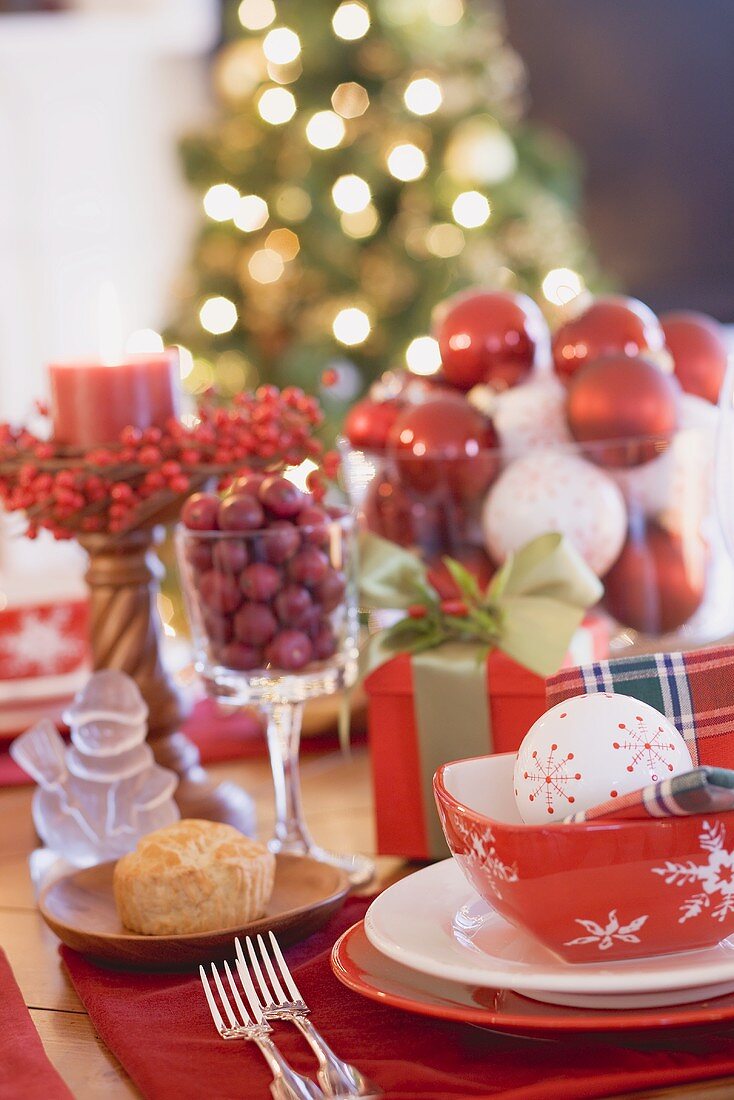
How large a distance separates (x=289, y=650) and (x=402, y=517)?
8.3 inches

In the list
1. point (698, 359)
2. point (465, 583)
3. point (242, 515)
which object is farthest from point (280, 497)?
point (698, 359)

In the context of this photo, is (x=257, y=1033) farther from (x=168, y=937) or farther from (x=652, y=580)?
(x=652, y=580)

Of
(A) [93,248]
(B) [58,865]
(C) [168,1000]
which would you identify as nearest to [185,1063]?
(C) [168,1000]

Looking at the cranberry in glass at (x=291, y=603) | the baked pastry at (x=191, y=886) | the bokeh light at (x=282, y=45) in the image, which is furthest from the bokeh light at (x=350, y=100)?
the baked pastry at (x=191, y=886)

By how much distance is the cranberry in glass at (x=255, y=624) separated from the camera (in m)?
0.79

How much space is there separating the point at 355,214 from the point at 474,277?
280mm

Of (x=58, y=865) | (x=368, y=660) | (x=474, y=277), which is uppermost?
(x=474, y=277)

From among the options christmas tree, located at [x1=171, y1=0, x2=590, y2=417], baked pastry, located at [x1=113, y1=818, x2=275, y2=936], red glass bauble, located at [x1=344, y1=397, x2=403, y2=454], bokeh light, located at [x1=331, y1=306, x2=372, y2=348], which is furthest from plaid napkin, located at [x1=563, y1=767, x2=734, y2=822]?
bokeh light, located at [x1=331, y1=306, x2=372, y2=348]

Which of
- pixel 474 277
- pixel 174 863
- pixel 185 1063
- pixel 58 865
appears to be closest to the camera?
pixel 185 1063

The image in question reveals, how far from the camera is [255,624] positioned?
79 centimetres

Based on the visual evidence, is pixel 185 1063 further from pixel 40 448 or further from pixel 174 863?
pixel 40 448

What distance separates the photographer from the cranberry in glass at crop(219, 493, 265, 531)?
30.8 inches

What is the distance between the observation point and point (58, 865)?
84 cm

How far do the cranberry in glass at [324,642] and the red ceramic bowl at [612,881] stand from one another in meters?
0.26
